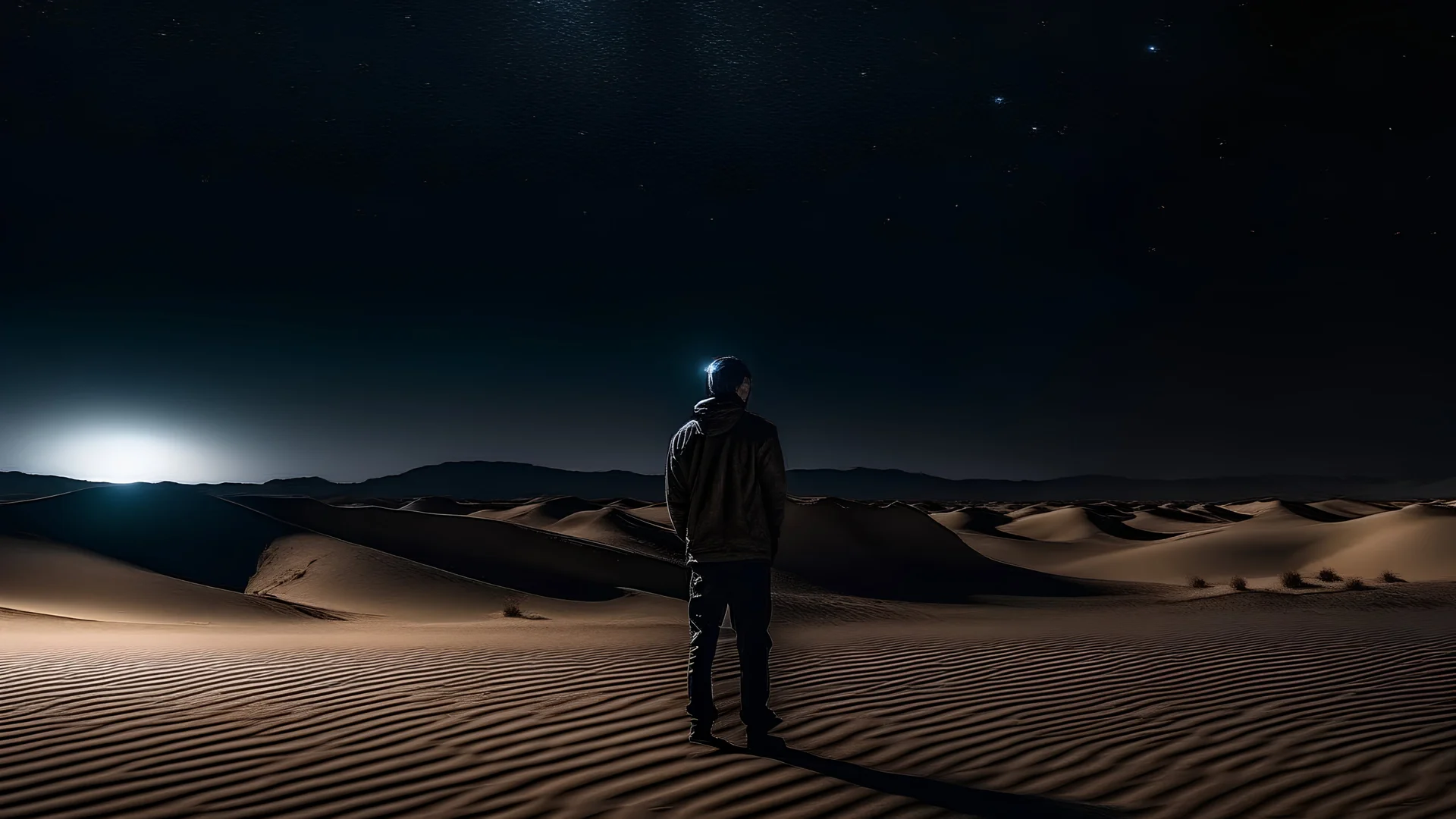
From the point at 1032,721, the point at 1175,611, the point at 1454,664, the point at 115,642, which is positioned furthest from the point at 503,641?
the point at 1175,611

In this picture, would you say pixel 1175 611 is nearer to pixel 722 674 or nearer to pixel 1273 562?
pixel 722 674

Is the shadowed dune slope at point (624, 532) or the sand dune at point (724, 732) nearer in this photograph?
the sand dune at point (724, 732)

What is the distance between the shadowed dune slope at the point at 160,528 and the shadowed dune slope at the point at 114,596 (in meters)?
2.97

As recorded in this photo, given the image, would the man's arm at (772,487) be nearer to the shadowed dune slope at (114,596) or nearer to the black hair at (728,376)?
the black hair at (728,376)

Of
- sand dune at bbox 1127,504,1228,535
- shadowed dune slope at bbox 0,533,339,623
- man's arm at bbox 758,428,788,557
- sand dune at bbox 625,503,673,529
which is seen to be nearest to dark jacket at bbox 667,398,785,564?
man's arm at bbox 758,428,788,557

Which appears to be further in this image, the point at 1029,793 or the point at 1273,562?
the point at 1273,562

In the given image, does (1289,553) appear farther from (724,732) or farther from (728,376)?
(728,376)

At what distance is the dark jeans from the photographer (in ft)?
15.6

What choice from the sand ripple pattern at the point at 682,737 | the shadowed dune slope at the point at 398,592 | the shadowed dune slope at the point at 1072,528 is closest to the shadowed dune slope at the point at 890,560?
the shadowed dune slope at the point at 398,592

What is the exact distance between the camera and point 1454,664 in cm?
788

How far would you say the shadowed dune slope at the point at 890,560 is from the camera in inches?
1099

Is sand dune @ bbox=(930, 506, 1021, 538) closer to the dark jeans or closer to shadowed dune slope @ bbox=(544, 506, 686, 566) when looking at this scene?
shadowed dune slope @ bbox=(544, 506, 686, 566)

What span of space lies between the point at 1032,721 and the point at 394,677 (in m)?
4.35

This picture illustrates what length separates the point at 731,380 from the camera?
4.96 metres
